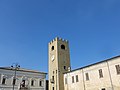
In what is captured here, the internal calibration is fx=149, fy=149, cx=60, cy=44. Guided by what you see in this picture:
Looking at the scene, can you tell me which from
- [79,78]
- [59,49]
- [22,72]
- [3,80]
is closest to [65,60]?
[59,49]

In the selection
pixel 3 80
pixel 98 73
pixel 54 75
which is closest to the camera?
pixel 98 73

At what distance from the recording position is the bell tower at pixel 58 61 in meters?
35.5

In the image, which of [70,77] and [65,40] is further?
[65,40]

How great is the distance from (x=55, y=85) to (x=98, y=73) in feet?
39.0

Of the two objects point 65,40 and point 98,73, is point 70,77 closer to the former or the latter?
point 98,73

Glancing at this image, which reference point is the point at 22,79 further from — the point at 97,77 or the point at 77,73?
the point at 97,77

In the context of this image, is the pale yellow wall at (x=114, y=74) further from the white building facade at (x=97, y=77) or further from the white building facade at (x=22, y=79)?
the white building facade at (x=22, y=79)

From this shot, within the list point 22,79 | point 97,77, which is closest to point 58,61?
point 22,79

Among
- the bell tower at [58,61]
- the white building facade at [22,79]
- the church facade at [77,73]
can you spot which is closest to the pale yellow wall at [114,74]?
the church facade at [77,73]

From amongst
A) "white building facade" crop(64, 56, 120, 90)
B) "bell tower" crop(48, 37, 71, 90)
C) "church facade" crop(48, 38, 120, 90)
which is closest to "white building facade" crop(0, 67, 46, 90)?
"bell tower" crop(48, 37, 71, 90)

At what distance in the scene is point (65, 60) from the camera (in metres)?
38.4

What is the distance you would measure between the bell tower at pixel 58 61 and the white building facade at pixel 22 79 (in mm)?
3079

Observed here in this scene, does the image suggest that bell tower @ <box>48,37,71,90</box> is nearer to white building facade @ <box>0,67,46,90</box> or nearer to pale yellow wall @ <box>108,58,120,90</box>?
white building facade @ <box>0,67,46,90</box>

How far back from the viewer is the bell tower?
35469mm
